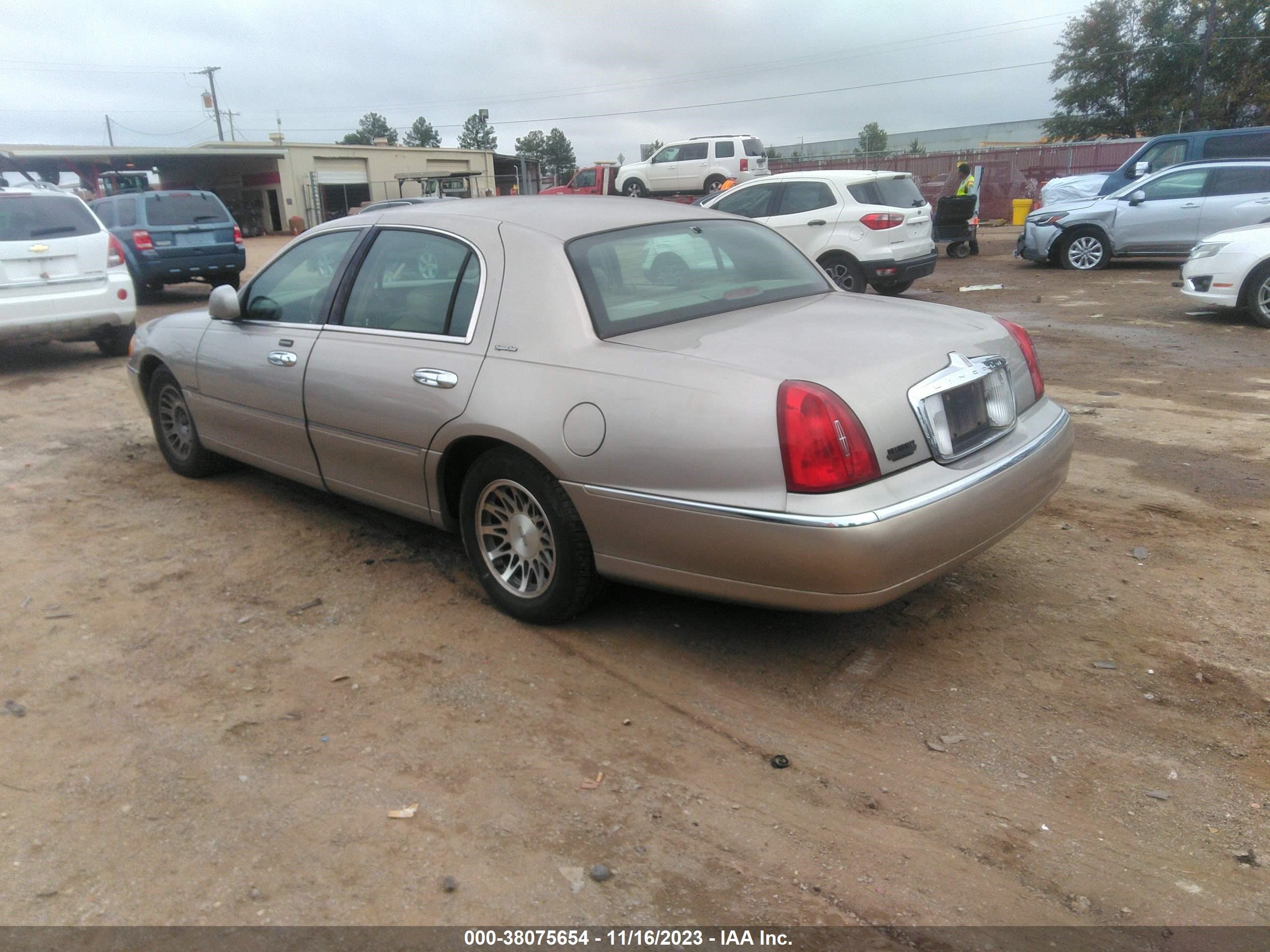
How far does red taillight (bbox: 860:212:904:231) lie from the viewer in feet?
38.6

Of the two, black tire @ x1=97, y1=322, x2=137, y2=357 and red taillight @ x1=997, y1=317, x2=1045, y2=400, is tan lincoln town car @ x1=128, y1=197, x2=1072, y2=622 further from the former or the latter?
black tire @ x1=97, y1=322, x2=137, y2=357

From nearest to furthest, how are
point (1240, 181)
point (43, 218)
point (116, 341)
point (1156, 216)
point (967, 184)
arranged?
1. point (43, 218)
2. point (116, 341)
3. point (1240, 181)
4. point (1156, 216)
5. point (967, 184)

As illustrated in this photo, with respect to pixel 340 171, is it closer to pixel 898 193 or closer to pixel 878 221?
pixel 898 193

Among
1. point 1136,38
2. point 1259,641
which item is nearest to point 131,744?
point 1259,641

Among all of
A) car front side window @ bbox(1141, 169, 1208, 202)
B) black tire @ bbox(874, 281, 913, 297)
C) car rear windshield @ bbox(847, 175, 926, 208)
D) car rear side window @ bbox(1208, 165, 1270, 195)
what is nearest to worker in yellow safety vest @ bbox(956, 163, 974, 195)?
car front side window @ bbox(1141, 169, 1208, 202)

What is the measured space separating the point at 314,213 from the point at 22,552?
139 feet

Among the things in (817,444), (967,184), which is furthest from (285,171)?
(817,444)

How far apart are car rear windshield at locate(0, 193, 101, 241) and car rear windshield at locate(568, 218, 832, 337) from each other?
7603mm

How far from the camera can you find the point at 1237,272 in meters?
9.90

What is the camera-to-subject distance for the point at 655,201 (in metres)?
4.79

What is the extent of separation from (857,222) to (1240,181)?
587cm

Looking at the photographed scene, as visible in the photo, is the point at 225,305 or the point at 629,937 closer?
the point at 629,937

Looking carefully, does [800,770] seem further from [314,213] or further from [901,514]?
[314,213]

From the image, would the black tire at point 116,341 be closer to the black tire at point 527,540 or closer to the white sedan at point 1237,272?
the black tire at point 527,540
